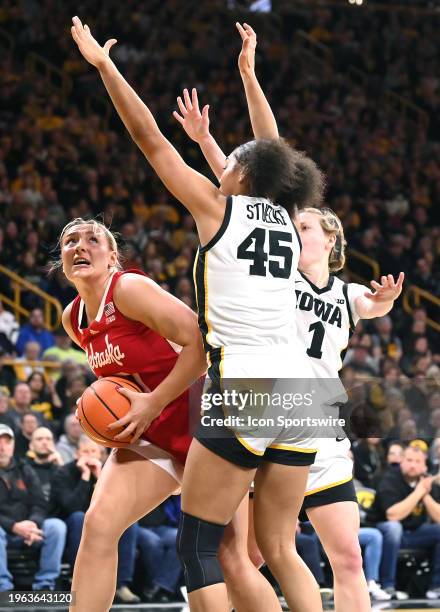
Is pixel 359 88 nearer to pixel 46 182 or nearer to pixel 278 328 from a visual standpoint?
pixel 46 182

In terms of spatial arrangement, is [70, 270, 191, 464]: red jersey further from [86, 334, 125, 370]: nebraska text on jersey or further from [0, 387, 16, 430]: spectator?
[0, 387, 16, 430]: spectator

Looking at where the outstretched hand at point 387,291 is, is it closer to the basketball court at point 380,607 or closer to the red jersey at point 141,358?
the red jersey at point 141,358

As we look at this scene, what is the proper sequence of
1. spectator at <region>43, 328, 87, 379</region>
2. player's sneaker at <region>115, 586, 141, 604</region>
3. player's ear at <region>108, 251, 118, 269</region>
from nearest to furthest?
player's ear at <region>108, 251, 118, 269</region> → player's sneaker at <region>115, 586, 141, 604</region> → spectator at <region>43, 328, 87, 379</region>

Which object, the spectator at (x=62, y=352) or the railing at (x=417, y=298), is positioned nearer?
A: the spectator at (x=62, y=352)

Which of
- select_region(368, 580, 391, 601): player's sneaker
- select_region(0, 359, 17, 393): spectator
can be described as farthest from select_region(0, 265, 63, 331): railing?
select_region(368, 580, 391, 601): player's sneaker

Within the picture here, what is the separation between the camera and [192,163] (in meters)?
15.2

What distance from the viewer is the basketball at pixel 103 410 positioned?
4215mm

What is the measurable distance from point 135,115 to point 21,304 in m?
7.83

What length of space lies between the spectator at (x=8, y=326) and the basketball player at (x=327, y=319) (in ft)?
20.3

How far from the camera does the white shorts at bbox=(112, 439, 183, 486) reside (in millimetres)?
4277

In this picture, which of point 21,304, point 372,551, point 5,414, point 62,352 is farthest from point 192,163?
point 372,551

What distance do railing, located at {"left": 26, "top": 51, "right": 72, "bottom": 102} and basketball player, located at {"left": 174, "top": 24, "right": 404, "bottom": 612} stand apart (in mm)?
11498

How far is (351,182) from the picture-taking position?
633 inches

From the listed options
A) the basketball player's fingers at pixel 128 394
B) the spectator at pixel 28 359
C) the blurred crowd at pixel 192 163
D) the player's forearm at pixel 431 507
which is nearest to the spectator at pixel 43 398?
the blurred crowd at pixel 192 163
